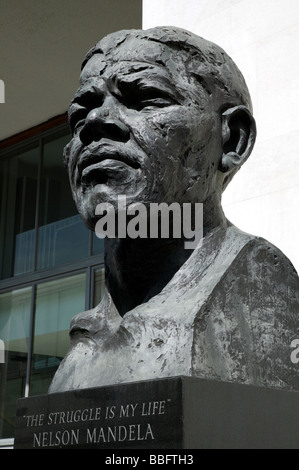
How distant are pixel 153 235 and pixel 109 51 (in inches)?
34.6

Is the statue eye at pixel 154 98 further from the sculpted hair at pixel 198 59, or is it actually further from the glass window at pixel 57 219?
the glass window at pixel 57 219

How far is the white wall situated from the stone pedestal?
265 cm

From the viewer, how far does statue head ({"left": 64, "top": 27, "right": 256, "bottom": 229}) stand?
343 cm

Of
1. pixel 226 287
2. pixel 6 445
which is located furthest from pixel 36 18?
pixel 226 287

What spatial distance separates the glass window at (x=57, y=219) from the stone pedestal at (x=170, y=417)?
7942 mm

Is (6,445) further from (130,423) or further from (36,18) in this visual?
(130,423)

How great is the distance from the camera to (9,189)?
13062mm

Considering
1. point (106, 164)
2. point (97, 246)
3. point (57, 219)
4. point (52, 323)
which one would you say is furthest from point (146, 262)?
point (57, 219)

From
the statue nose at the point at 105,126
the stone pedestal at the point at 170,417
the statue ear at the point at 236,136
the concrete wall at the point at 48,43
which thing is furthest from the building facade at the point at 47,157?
the stone pedestal at the point at 170,417

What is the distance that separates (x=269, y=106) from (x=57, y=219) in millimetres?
6263

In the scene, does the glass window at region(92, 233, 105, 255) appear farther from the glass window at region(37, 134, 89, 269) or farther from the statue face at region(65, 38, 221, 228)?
the statue face at region(65, 38, 221, 228)

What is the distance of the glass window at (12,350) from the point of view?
11203mm

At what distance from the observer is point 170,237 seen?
3586 mm

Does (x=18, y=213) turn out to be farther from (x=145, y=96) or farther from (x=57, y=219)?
(x=145, y=96)
